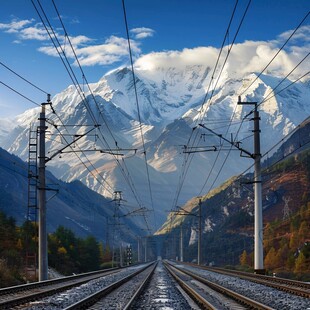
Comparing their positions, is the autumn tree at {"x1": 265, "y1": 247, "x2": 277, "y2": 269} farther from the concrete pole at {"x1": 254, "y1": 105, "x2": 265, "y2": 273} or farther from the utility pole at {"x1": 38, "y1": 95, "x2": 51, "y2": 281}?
the utility pole at {"x1": 38, "y1": 95, "x2": 51, "y2": 281}

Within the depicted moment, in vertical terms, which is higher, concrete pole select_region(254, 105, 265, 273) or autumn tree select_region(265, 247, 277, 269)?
concrete pole select_region(254, 105, 265, 273)

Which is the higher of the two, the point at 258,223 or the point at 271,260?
the point at 258,223

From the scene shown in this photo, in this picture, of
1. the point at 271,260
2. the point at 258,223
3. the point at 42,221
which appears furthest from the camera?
the point at 271,260

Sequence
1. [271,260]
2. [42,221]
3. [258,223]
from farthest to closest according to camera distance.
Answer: [271,260], [258,223], [42,221]

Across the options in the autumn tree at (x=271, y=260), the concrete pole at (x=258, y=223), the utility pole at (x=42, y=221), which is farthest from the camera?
the autumn tree at (x=271, y=260)

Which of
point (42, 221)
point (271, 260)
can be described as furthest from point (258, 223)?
point (271, 260)

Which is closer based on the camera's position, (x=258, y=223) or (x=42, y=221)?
(x=42, y=221)

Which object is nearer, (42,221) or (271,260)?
(42,221)

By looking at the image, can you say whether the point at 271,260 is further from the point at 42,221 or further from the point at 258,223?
the point at 42,221

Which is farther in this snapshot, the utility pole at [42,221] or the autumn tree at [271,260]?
the autumn tree at [271,260]

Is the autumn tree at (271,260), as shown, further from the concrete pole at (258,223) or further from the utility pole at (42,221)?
the utility pole at (42,221)

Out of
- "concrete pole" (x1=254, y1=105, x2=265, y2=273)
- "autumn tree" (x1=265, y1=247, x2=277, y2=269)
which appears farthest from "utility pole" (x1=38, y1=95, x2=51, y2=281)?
"autumn tree" (x1=265, y1=247, x2=277, y2=269)

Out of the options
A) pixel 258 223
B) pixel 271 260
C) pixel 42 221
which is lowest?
pixel 271 260

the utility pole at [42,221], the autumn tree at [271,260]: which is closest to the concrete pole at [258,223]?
Result: the utility pole at [42,221]
